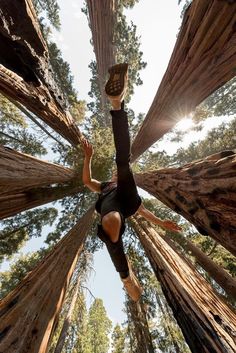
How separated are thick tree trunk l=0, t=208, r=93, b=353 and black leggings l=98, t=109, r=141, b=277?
956 millimetres

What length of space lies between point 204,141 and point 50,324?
971cm

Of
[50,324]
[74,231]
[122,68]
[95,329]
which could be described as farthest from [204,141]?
[95,329]

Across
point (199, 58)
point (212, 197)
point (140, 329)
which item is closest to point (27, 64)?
point (199, 58)

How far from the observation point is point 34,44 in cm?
385

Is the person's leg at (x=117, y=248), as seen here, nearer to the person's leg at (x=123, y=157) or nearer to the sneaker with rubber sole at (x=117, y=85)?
the person's leg at (x=123, y=157)

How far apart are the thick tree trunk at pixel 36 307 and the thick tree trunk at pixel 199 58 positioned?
10.3ft

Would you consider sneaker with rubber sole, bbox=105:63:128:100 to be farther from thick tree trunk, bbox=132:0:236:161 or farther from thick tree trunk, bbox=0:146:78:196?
thick tree trunk, bbox=0:146:78:196

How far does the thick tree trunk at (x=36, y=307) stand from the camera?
7.43 feet

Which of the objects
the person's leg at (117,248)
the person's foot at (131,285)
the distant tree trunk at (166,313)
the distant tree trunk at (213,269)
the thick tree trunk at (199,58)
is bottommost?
the distant tree trunk at (166,313)

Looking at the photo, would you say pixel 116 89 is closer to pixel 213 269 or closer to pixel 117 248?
pixel 117 248

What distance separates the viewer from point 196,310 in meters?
2.54

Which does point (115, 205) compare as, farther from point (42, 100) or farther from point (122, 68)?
point (42, 100)

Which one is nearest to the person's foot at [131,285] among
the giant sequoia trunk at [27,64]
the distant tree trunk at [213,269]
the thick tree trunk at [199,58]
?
the thick tree trunk at [199,58]

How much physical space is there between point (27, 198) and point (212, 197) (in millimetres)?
4181
